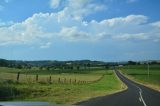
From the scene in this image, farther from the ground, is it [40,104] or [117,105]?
[40,104]

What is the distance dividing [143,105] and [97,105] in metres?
3.43

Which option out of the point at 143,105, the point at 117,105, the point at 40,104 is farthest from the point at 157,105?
the point at 40,104

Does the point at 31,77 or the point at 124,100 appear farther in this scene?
the point at 31,77

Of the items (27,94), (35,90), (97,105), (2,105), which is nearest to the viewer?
(2,105)

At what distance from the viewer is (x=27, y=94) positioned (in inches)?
1140

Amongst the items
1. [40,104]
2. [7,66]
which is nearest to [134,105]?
[40,104]

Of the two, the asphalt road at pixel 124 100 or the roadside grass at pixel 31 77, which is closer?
the asphalt road at pixel 124 100

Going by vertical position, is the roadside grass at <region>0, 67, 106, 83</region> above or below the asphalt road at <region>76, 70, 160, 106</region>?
above

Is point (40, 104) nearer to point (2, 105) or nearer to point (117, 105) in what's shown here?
point (2, 105)

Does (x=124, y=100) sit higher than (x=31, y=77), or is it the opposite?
(x=31, y=77)

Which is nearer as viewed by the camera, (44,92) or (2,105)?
(2,105)

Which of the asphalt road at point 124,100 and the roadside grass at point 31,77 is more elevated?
the roadside grass at point 31,77

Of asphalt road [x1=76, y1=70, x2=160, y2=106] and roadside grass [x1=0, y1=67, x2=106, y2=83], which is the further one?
roadside grass [x1=0, y1=67, x2=106, y2=83]

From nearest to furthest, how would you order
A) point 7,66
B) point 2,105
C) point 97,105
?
point 2,105 → point 97,105 → point 7,66
